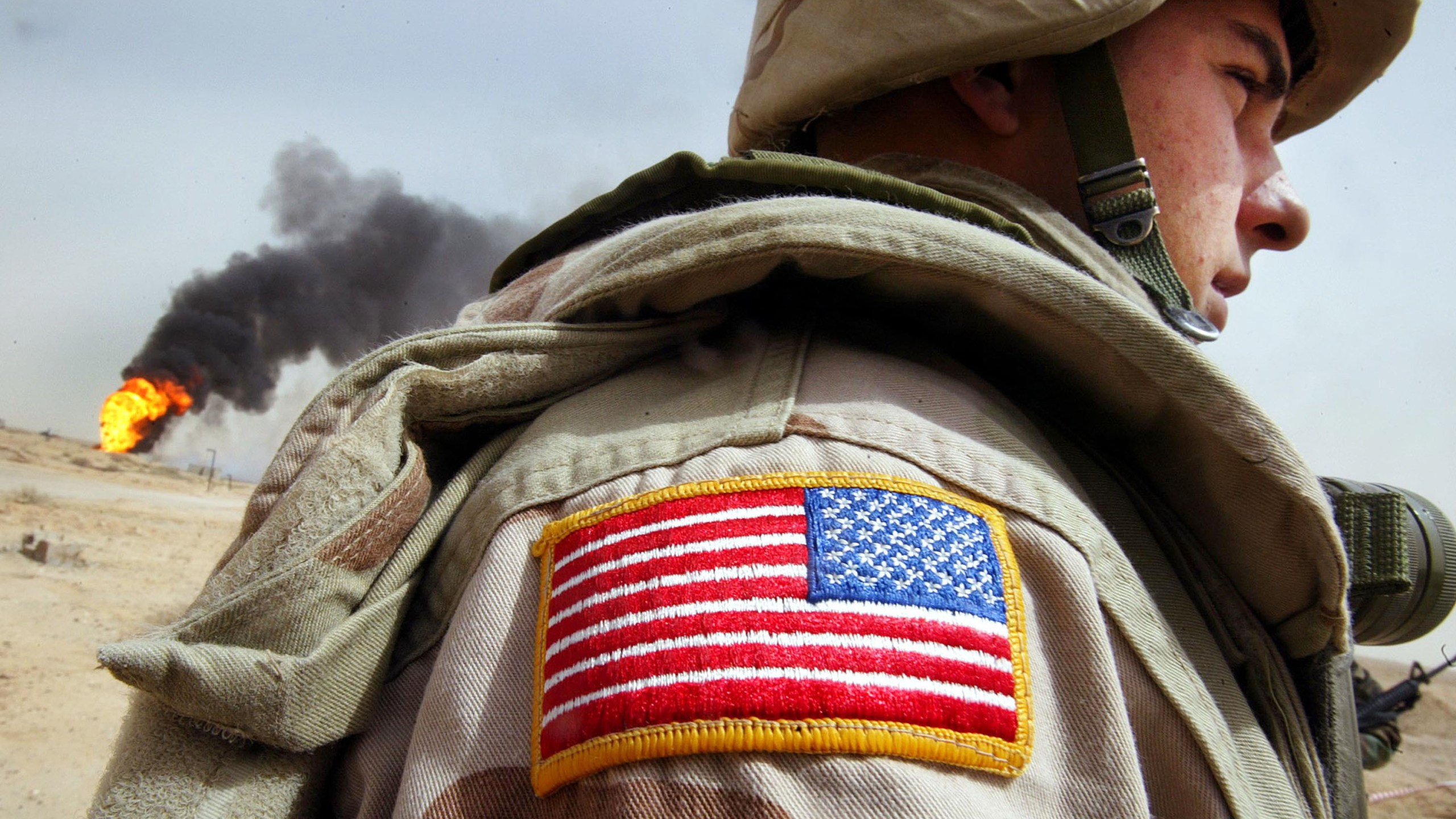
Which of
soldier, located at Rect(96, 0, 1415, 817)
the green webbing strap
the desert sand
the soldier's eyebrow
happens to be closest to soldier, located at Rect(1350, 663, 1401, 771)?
the desert sand

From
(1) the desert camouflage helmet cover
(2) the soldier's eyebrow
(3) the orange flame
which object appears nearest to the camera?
(1) the desert camouflage helmet cover

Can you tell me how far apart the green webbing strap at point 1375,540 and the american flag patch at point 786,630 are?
632 millimetres

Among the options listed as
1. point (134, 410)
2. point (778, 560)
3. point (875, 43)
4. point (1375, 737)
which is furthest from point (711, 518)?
point (134, 410)

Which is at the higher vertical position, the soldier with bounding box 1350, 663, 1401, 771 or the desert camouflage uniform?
the desert camouflage uniform

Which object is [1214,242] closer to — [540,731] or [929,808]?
[929,808]

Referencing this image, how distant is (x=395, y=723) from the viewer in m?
0.82

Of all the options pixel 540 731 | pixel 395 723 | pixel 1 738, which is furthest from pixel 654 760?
pixel 1 738

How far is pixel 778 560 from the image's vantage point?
Answer: 2.13 feet

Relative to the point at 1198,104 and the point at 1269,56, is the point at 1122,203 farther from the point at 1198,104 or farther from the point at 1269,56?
the point at 1269,56

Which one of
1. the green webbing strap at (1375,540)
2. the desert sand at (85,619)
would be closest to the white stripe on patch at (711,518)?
the desert sand at (85,619)

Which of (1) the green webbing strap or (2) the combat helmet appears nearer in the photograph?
(1) the green webbing strap

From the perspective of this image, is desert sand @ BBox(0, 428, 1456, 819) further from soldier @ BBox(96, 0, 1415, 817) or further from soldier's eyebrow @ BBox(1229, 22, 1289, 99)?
soldier's eyebrow @ BBox(1229, 22, 1289, 99)

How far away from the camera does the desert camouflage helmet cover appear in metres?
1.34

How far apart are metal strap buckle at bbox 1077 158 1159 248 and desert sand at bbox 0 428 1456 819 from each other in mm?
1389
